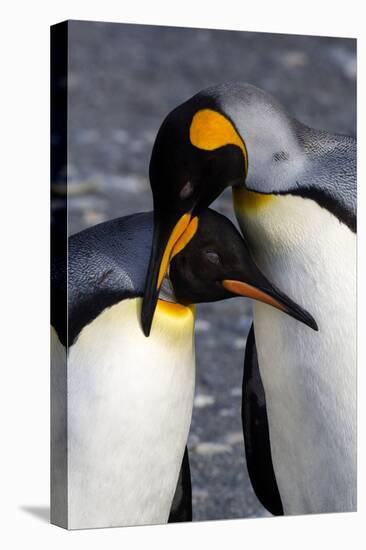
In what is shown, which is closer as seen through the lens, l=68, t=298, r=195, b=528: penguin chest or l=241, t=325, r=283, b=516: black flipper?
l=68, t=298, r=195, b=528: penguin chest

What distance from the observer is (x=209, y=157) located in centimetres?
355

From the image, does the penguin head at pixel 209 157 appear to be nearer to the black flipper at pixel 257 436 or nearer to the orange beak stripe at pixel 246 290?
the orange beak stripe at pixel 246 290

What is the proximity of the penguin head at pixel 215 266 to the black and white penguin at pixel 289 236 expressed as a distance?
0.16 ft

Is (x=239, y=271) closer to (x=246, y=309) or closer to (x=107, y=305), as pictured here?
(x=107, y=305)

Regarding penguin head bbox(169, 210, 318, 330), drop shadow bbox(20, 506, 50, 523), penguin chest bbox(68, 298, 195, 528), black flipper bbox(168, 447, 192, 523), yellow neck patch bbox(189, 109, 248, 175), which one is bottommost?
drop shadow bbox(20, 506, 50, 523)

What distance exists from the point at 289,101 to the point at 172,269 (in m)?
0.58

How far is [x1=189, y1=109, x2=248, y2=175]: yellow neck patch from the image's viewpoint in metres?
3.55

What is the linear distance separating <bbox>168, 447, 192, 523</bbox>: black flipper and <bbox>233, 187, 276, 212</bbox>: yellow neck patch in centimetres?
66

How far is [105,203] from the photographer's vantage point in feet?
13.5

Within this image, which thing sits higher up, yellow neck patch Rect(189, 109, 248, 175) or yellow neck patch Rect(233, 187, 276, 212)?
yellow neck patch Rect(189, 109, 248, 175)

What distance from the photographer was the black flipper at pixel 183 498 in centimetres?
378

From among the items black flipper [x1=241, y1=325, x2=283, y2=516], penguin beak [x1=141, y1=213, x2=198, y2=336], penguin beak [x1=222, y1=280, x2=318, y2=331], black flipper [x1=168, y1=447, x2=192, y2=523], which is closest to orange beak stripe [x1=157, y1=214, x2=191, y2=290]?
penguin beak [x1=141, y1=213, x2=198, y2=336]

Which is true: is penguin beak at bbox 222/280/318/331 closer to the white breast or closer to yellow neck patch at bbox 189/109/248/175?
the white breast

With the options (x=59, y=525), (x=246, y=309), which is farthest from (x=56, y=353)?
(x=246, y=309)
